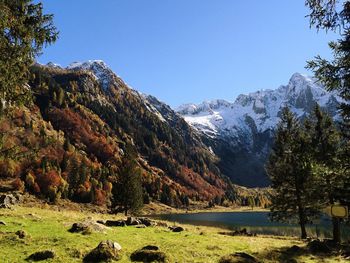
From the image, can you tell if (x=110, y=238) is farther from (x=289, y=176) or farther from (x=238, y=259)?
(x=289, y=176)

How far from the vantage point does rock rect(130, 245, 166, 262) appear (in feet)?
66.6

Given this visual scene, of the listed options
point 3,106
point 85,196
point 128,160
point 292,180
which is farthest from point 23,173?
point 3,106

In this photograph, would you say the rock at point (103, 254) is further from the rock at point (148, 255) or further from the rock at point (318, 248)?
the rock at point (318, 248)

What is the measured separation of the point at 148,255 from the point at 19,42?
1408 centimetres

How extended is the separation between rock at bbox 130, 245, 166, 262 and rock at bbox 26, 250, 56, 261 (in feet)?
13.3

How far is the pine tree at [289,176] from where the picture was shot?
155ft

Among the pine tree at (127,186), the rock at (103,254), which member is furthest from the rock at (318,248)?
the pine tree at (127,186)

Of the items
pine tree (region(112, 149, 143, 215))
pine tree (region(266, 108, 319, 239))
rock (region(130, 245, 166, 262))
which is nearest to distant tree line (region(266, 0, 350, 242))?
pine tree (region(266, 108, 319, 239))

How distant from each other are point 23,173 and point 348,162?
161 meters

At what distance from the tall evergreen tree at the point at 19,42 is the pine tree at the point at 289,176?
32581 millimetres

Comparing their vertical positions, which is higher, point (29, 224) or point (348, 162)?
point (348, 162)

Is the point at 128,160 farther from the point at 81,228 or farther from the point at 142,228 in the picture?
the point at 81,228

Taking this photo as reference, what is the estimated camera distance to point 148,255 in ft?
67.4

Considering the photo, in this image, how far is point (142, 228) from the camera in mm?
33469
